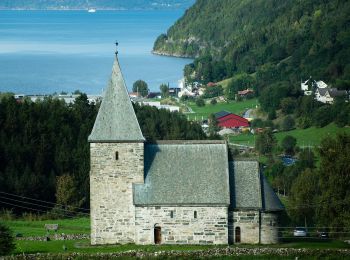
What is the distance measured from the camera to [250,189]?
49.8m

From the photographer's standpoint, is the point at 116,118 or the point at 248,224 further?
the point at 116,118

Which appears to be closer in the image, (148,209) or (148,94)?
(148,209)

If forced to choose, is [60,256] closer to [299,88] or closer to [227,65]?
[299,88]

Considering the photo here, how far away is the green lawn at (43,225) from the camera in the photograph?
54719 millimetres

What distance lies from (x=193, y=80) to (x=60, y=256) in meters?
152

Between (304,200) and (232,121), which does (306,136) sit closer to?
(232,121)

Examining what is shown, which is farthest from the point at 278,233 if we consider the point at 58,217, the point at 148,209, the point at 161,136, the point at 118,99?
the point at 161,136

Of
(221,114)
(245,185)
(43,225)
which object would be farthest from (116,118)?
(221,114)

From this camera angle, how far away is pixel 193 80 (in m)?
197

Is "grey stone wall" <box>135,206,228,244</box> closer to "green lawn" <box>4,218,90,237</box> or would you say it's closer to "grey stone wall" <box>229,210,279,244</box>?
"grey stone wall" <box>229,210,279,244</box>

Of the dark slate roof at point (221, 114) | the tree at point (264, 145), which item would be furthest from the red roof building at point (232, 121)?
the tree at point (264, 145)

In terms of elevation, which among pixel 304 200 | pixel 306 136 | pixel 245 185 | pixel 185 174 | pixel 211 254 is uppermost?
pixel 306 136

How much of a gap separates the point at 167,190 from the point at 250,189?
3839mm

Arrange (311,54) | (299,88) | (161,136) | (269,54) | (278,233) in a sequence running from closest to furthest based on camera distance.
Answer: (278,233) < (161,136) < (299,88) < (311,54) < (269,54)
